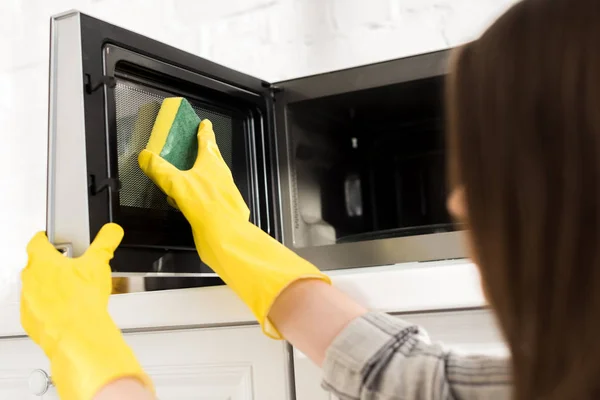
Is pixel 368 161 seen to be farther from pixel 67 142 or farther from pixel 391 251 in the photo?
pixel 67 142

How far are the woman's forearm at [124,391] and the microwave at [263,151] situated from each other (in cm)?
12

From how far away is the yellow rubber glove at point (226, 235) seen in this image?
0.61 metres

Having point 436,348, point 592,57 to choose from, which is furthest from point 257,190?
point 592,57

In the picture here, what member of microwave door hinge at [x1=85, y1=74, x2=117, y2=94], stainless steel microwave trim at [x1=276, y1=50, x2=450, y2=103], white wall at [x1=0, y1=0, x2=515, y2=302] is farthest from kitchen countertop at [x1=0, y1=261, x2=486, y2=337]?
white wall at [x1=0, y1=0, x2=515, y2=302]

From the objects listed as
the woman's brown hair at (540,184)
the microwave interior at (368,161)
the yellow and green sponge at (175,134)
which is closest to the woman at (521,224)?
the woman's brown hair at (540,184)

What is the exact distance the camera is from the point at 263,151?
905 mm

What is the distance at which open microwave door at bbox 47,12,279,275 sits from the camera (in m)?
0.65

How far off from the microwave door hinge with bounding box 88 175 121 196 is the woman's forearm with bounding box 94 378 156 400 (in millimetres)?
178

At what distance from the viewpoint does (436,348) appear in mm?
528

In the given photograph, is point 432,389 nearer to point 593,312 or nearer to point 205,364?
point 593,312

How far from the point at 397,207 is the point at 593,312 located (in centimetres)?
64

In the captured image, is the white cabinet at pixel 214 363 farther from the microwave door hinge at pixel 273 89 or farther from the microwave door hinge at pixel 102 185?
the microwave door hinge at pixel 273 89

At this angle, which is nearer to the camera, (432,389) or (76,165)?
(432,389)

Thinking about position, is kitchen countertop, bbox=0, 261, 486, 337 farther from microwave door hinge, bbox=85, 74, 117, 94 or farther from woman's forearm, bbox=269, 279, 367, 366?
microwave door hinge, bbox=85, 74, 117, 94
